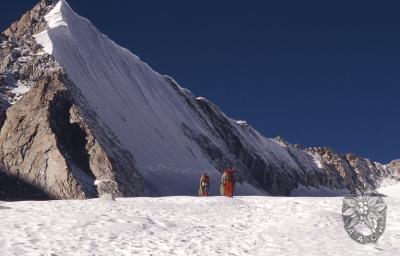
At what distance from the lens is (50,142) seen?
66.8 m

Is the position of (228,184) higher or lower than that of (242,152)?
lower

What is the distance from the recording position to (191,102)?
134 m

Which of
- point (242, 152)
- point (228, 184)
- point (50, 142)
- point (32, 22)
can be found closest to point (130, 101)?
point (32, 22)

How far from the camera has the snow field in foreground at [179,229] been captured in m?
15.3

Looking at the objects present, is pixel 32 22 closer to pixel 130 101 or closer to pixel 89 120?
pixel 130 101

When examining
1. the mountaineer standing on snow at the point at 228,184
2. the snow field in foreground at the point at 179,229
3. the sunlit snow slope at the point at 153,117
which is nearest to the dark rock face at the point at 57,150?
the sunlit snow slope at the point at 153,117

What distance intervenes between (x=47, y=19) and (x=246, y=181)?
5399 cm

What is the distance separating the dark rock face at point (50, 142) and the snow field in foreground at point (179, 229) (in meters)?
40.4

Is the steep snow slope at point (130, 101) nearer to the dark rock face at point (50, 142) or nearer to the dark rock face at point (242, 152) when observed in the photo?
the dark rock face at point (50, 142)

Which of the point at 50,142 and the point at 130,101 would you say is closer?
the point at 50,142

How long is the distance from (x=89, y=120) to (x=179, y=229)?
2300 inches

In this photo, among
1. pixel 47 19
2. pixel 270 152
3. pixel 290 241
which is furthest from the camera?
pixel 270 152

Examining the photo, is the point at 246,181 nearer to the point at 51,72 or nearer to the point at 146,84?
the point at 146,84

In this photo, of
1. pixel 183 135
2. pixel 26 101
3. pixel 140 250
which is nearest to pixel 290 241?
pixel 140 250
